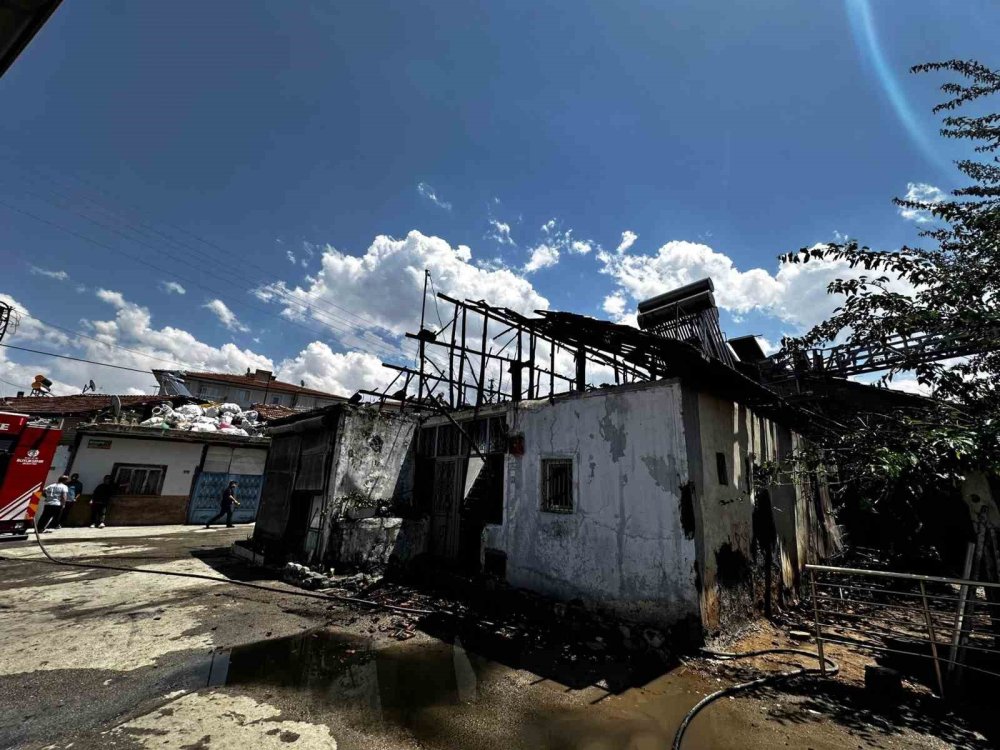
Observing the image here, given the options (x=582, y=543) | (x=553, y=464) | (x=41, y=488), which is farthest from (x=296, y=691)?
(x=41, y=488)

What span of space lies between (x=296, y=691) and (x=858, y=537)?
50.2 ft

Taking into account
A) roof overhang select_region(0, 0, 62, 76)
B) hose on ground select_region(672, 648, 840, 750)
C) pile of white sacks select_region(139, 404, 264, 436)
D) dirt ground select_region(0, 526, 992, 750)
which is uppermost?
pile of white sacks select_region(139, 404, 264, 436)

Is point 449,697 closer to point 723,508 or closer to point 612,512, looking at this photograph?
point 612,512

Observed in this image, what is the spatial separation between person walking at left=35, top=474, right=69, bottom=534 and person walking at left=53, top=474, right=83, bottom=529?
500 millimetres

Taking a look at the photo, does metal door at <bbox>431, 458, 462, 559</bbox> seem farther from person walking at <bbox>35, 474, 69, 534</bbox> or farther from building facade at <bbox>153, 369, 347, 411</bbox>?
building facade at <bbox>153, 369, 347, 411</bbox>

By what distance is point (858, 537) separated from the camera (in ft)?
40.6

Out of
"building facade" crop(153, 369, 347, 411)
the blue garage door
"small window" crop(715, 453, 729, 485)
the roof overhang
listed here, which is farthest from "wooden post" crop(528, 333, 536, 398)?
"building facade" crop(153, 369, 347, 411)

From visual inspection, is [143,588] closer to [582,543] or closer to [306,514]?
[306,514]

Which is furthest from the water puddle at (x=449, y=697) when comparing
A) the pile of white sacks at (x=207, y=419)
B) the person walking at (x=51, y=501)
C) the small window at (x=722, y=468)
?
the pile of white sacks at (x=207, y=419)

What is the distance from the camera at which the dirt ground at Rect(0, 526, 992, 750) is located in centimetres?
374

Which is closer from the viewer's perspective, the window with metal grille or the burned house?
the burned house

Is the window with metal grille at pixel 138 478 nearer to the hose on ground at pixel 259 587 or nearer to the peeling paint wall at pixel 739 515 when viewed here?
the hose on ground at pixel 259 587

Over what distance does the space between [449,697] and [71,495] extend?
725 inches

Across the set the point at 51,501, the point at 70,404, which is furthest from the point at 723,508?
the point at 70,404
